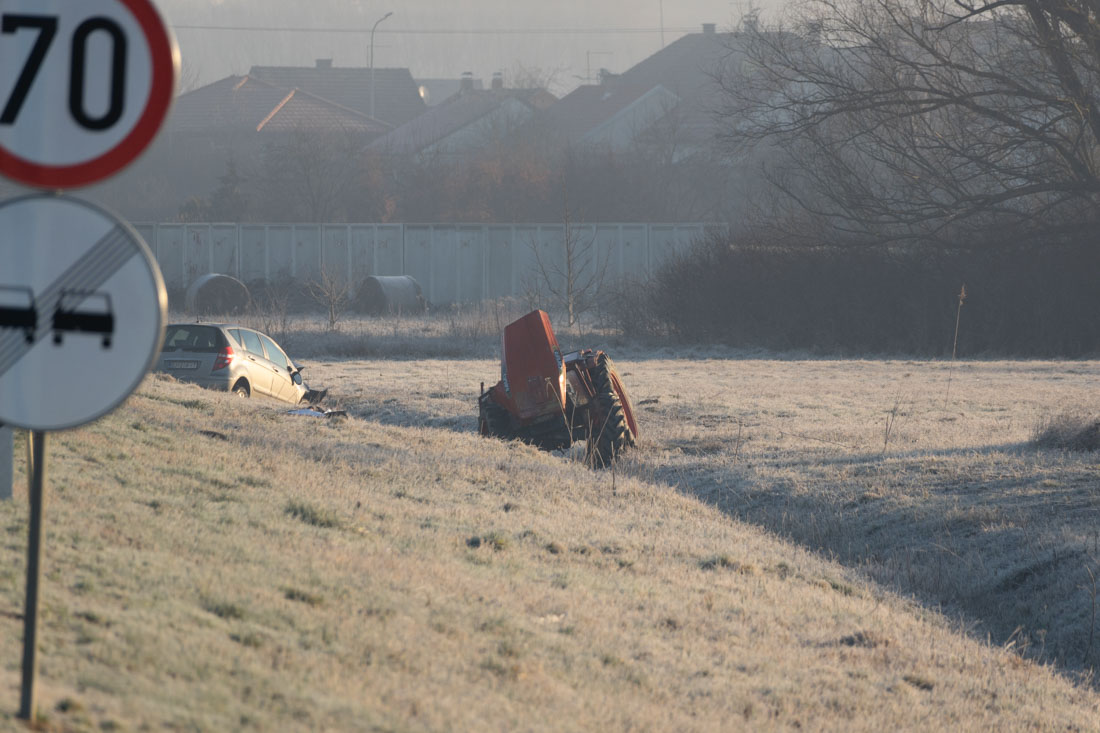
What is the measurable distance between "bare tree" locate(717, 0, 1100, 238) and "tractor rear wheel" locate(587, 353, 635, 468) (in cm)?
1117

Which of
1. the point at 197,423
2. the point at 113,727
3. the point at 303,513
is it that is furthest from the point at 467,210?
the point at 113,727

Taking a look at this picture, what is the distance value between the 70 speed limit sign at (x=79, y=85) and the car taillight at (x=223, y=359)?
15014 millimetres

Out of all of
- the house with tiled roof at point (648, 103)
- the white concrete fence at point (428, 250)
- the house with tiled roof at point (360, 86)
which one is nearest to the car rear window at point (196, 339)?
the white concrete fence at point (428, 250)

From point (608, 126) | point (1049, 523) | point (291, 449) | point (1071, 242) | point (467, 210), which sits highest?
point (608, 126)

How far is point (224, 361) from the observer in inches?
701

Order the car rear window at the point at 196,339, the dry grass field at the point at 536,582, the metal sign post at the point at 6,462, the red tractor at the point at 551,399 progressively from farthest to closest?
the car rear window at the point at 196,339, the red tractor at the point at 551,399, the metal sign post at the point at 6,462, the dry grass field at the point at 536,582

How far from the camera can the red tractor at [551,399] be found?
12.6 metres

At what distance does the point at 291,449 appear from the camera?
9.99 metres

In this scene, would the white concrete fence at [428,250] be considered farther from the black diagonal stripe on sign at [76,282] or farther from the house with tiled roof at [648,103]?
the black diagonal stripe on sign at [76,282]

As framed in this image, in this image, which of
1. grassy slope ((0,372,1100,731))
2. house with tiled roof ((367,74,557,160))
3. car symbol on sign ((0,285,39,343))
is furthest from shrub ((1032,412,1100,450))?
house with tiled roof ((367,74,557,160))

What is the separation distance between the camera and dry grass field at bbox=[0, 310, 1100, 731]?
168 inches

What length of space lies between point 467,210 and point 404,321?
23.8m

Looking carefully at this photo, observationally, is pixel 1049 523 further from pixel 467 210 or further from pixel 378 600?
pixel 467 210

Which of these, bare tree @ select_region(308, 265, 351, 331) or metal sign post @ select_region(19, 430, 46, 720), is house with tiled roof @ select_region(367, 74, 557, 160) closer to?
bare tree @ select_region(308, 265, 351, 331)
